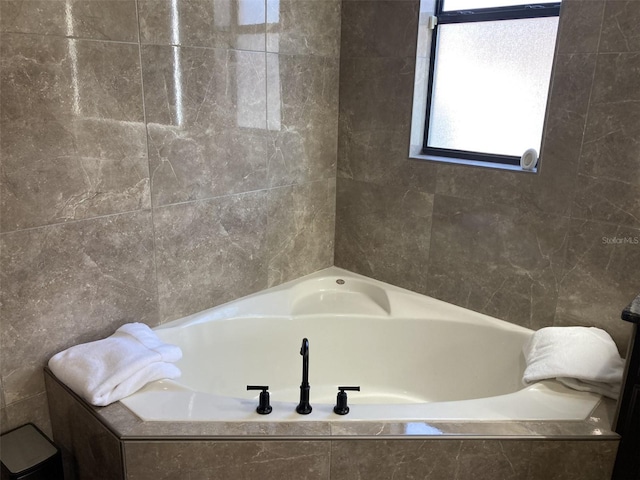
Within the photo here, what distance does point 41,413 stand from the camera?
1766mm

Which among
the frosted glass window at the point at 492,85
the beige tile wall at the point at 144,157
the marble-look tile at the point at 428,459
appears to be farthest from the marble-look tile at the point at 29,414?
the frosted glass window at the point at 492,85

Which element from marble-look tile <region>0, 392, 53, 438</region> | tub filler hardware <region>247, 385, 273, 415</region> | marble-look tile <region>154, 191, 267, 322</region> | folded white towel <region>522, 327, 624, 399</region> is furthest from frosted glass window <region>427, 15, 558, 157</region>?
marble-look tile <region>0, 392, 53, 438</region>

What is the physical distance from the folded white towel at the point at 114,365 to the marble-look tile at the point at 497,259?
1.22m

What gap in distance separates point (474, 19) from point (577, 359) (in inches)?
54.5

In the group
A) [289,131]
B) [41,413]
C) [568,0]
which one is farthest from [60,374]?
[568,0]

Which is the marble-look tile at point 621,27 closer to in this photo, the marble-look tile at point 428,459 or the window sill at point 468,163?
the window sill at point 468,163

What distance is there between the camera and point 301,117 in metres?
2.34

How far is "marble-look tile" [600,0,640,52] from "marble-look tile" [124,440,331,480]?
1580 millimetres

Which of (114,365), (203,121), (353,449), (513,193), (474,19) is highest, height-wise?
(474,19)

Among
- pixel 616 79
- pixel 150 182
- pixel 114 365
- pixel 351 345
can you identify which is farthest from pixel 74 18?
pixel 616 79

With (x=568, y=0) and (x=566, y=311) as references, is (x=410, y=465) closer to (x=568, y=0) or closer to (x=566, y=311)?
(x=566, y=311)

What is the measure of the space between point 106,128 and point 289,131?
0.83m

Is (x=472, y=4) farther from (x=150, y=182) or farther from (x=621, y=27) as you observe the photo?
(x=150, y=182)

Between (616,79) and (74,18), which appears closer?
(74,18)
